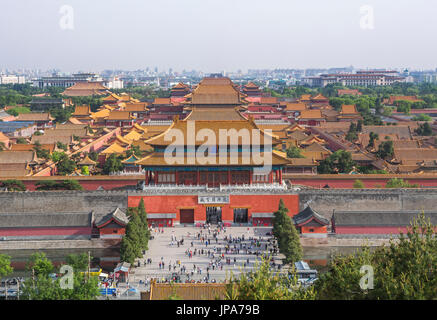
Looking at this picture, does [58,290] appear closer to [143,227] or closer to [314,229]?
[143,227]

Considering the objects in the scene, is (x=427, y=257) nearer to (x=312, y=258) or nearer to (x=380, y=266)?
(x=380, y=266)

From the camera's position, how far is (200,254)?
1123 inches

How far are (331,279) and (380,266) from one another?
1667 millimetres

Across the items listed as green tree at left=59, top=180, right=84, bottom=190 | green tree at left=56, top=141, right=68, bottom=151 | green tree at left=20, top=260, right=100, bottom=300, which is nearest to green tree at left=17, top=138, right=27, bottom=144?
green tree at left=56, top=141, right=68, bottom=151

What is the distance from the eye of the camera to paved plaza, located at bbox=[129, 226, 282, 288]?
25672 millimetres

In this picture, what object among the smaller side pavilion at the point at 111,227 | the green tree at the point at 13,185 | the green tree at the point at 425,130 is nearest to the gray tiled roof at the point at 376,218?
the smaller side pavilion at the point at 111,227

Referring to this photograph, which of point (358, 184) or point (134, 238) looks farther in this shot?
point (358, 184)

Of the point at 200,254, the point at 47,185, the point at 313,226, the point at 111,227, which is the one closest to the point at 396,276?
the point at 200,254

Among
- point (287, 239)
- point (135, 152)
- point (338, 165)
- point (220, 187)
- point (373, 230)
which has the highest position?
Answer: point (135, 152)

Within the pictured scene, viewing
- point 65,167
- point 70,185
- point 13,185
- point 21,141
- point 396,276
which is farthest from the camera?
point 21,141

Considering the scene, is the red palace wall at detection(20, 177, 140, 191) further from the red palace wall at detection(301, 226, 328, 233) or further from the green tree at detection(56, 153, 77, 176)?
the red palace wall at detection(301, 226, 328, 233)

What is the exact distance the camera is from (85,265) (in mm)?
23547

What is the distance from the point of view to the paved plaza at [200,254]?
25672 mm

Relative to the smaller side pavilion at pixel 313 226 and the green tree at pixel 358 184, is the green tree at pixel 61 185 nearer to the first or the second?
the smaller side pavilion at pixel 313 226
